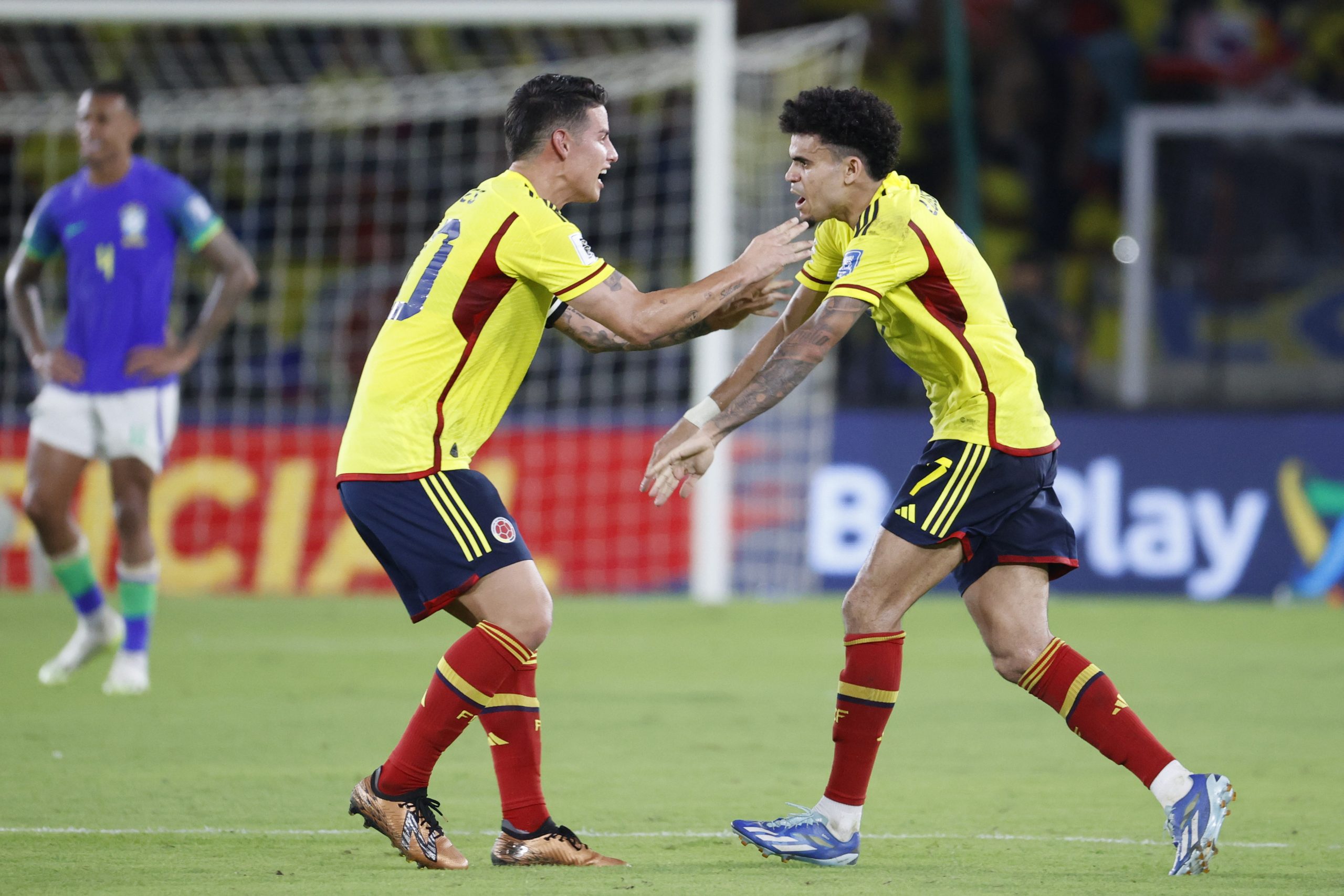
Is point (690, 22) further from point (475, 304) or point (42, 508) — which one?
point (475, 304)

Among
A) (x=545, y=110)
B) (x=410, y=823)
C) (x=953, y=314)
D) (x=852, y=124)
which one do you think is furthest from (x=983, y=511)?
(x=410, y=823)

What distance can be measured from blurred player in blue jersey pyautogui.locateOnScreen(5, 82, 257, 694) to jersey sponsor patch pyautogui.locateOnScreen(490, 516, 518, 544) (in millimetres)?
3695

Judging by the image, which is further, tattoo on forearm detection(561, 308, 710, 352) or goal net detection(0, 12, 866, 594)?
goal net detection(0, 12, 866, 594)

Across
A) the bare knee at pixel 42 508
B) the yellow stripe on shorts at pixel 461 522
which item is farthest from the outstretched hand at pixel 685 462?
the bare knee at pixel 42 508

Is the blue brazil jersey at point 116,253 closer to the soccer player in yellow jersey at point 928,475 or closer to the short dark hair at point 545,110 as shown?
the short dark hair at point 545,110

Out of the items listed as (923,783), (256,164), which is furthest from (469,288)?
(256,164)

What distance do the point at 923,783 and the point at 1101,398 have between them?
9066 millimetres

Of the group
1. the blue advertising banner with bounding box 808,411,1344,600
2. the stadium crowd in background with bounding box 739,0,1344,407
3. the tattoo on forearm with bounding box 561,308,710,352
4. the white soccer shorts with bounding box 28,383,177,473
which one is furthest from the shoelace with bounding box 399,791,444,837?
the stadium crowd in background with bounding box 739,0,1344,407

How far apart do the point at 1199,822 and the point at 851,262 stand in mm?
1649

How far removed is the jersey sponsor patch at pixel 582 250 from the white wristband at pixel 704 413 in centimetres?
47

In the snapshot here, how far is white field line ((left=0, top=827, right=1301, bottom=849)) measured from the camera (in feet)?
15.8

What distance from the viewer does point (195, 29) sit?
620 inches

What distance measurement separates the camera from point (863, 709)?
4.64 meters

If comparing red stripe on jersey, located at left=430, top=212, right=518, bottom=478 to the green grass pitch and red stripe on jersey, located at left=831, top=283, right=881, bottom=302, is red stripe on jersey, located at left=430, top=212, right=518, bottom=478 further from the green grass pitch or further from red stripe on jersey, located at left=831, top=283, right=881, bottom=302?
the green grass pitch
